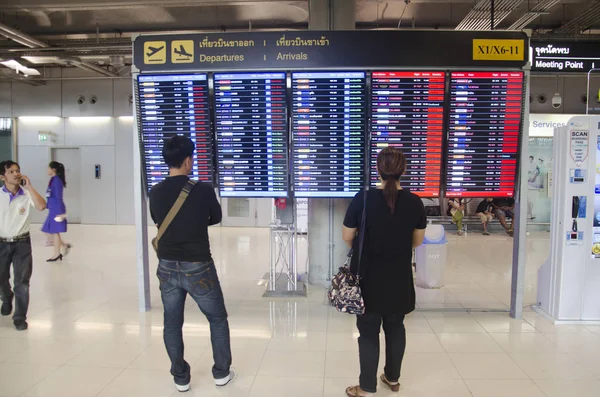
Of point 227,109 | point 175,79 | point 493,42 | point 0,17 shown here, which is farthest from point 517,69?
point 0,17

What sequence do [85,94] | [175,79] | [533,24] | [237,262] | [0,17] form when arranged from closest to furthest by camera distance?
[175,79], [237,262], [0,17], [533,24], [85,94]

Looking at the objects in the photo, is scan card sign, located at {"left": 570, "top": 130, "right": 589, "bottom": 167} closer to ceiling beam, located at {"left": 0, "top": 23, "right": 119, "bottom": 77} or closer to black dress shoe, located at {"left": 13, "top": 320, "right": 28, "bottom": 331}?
black dress shoe, located at {"left": 13, "top": 320, "right": 28, "bottom": 331}

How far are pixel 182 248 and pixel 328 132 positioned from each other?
2324 mm

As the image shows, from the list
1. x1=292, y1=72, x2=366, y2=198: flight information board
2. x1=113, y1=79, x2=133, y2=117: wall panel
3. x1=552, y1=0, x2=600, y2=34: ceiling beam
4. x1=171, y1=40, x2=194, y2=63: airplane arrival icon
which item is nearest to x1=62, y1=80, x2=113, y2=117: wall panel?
x1=113, y1=79, x2=133, y2=117: wall panel

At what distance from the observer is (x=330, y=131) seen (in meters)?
4.55

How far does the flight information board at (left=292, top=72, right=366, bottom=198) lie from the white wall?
30.6 ft

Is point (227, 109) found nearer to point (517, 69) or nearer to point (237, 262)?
point (517, 69)

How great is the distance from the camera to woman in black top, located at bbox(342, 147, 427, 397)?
2.68 metres

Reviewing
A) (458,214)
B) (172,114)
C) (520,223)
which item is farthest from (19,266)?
(458,214)

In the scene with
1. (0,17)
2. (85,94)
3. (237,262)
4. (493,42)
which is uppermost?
(0,17)

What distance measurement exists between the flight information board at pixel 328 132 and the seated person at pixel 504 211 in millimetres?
8035

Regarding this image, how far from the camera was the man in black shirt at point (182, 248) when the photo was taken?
2.78m

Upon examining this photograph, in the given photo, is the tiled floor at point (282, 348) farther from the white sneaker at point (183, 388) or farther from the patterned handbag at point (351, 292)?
the patterned handbag at point (351, 292)

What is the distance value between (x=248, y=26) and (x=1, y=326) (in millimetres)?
7388
